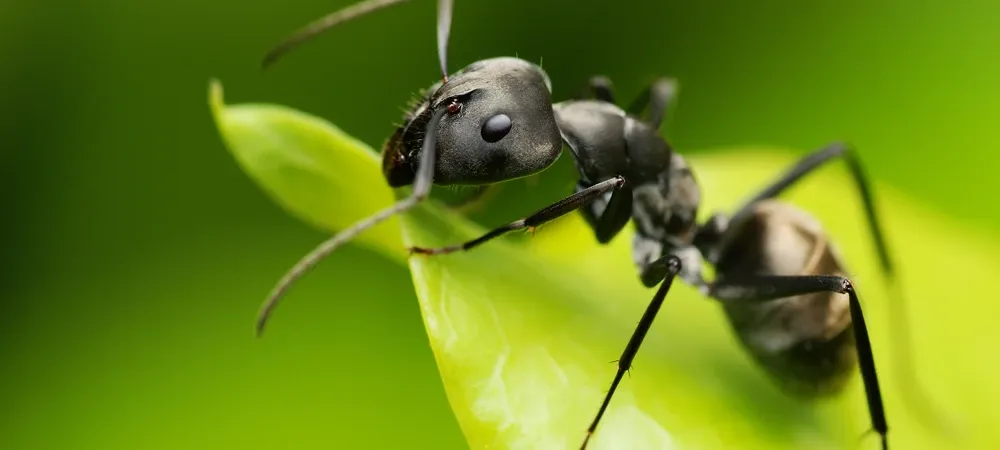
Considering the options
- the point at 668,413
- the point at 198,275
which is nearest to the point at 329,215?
the point at 668,413

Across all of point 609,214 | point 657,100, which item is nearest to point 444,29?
point 609,214

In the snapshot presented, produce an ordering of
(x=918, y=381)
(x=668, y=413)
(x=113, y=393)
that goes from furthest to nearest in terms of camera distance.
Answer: (x=113, y=393), (x=918, y=381), (x=668, y=413)

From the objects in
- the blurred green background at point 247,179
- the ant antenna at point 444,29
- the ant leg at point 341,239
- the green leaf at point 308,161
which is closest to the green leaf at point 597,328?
the green leaf at point 308,161

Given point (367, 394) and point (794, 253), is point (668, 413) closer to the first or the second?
point (794, 253)

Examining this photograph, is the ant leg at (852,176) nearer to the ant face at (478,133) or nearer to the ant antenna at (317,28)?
Result: the ant face at (478,133)

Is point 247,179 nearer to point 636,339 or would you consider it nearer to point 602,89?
point 602,89

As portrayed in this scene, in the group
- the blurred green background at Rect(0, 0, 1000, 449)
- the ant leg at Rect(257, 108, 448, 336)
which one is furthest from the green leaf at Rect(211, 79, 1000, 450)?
the blurred green background at Rect(0, 0, 1000, 449)
